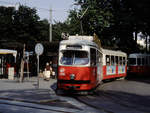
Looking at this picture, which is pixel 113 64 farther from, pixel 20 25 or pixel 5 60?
pixel 20 25

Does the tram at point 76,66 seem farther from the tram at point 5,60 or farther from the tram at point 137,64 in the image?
the tram at point 137,64

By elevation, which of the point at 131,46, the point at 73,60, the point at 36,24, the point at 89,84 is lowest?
the point at 89,84

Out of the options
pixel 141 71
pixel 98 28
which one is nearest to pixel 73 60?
pixel 141 71

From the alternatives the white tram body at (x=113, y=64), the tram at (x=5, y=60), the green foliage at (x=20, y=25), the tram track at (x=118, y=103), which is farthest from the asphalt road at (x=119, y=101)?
the green foliage at (x=20, y=25)

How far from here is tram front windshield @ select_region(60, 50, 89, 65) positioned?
14.7 meters

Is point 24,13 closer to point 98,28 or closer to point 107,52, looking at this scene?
point 98,28

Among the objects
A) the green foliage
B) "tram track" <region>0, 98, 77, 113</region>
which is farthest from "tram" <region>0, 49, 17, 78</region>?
the green foliage

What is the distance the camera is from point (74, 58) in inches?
583

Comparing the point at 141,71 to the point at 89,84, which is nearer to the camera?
the point at 89,84

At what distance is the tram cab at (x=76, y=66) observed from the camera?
14.5 meters

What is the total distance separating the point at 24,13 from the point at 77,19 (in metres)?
26.9

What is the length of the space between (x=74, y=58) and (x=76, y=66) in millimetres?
462

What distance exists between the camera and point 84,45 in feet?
49.6

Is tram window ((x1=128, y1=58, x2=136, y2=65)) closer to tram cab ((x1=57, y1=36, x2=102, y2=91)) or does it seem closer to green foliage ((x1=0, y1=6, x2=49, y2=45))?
tram cab ((x1=57, y1=36, x2=102, y2=91))
